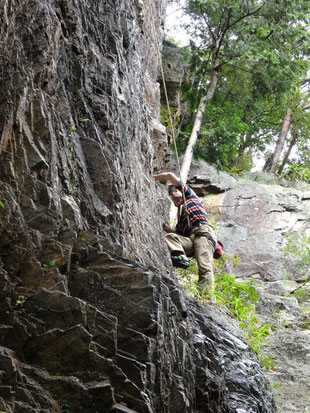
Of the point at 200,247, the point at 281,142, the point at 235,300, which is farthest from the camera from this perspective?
the point at 281,142

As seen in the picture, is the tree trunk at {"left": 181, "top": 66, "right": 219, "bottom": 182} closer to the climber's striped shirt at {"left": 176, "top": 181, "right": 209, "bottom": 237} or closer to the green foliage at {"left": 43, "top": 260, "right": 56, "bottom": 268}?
the climber's striped shirt at {"left": 176, "top": 181, "right": 209, "bottom": 237}

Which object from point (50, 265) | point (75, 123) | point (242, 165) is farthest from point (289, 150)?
point (50, 265)

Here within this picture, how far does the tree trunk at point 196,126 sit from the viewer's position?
1628 centimetres

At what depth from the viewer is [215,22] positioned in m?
17.6

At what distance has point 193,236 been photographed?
28.0 ft

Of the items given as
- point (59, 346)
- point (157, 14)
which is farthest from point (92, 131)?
point (157, 14)

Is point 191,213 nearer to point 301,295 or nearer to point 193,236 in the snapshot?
point 193,236

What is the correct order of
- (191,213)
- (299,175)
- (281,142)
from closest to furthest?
(191,213) → (299,175) → (281,142)

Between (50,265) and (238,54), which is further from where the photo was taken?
(238,54)

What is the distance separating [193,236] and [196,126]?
918 centimetres

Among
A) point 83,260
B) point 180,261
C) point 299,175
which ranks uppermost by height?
point 299,175

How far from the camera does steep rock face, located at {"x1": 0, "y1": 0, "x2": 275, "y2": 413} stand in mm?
3572

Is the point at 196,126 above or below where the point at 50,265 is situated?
above

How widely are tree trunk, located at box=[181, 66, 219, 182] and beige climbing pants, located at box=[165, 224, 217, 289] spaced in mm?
7573
